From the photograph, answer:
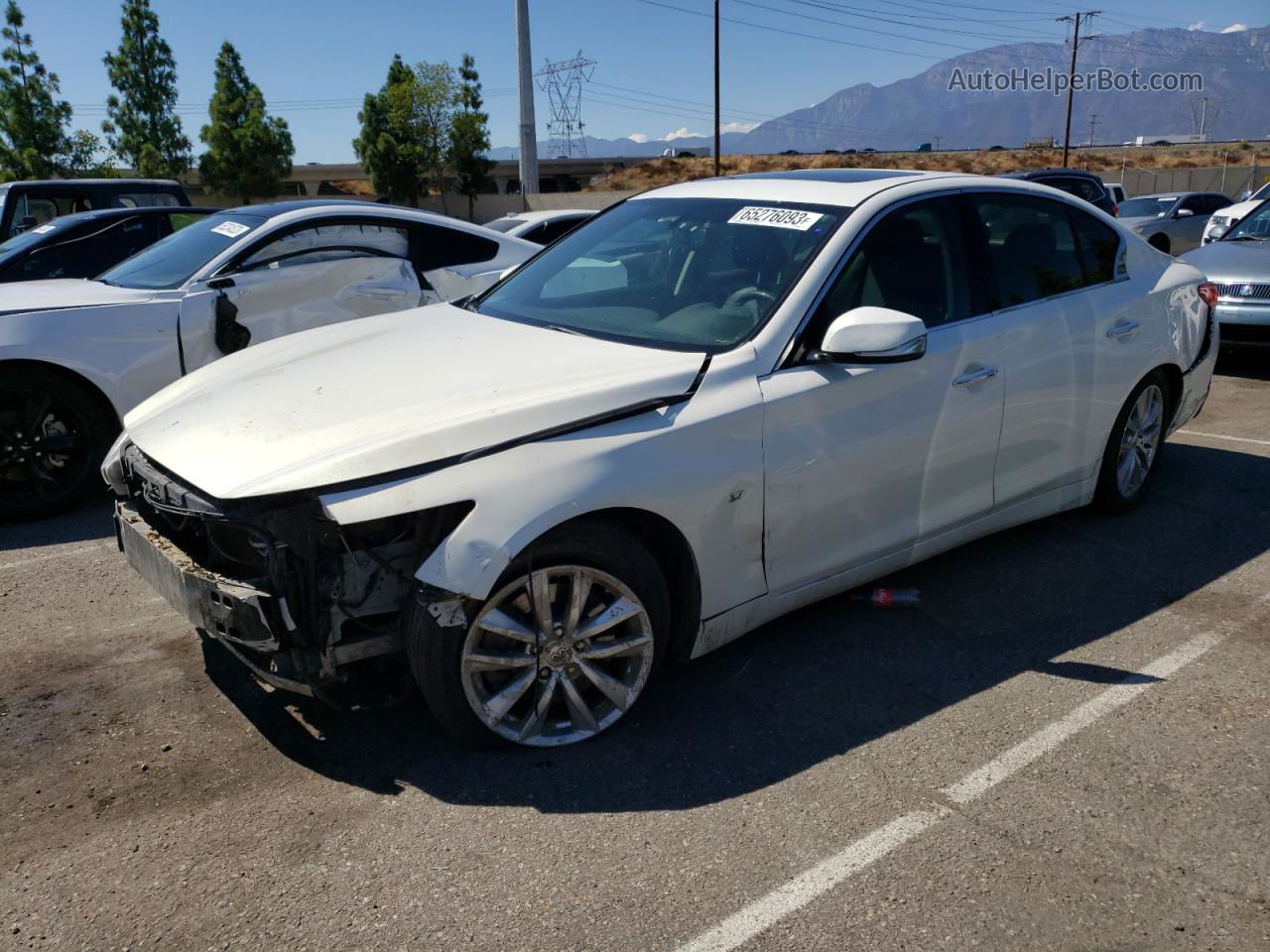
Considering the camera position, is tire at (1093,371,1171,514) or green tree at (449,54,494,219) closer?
tire at (1093,371,1171,514)

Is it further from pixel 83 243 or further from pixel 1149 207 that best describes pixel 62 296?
pixel 1149 207

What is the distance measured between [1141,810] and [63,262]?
25.6ft

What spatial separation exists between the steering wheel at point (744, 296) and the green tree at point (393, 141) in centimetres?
6389

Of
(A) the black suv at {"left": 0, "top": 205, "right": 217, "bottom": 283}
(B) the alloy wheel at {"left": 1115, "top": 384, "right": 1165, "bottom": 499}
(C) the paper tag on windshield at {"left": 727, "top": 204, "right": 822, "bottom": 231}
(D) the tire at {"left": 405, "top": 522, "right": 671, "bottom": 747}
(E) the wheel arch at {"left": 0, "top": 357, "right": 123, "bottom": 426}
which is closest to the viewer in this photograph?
(D) the tire at {"left": 405, "top": 522, "right": 671, "bottom": 747}

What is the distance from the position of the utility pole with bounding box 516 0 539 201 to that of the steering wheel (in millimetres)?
41697

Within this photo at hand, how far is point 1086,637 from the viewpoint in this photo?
13.5 feet

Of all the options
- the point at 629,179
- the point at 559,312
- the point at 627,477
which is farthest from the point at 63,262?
the point at 629,179

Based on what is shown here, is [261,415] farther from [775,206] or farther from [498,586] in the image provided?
[775,206]

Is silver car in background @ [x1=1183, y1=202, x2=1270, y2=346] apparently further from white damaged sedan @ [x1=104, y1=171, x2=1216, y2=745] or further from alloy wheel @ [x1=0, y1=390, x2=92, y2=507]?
alloy wheel @ [x1=0, y1=390, x2=92, y2=507]

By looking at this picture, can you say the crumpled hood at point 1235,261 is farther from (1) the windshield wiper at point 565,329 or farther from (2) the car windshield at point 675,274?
(1) the windshield wiper at point 565,329

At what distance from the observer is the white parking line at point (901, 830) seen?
250cm

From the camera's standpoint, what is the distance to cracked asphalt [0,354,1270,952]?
2537 millimetres

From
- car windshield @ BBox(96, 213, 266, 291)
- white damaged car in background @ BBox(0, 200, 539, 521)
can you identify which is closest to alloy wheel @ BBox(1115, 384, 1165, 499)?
white damaged car in background @ BBox(0, 200, 539, 521)

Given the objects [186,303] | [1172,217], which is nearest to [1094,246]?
[186,303]
